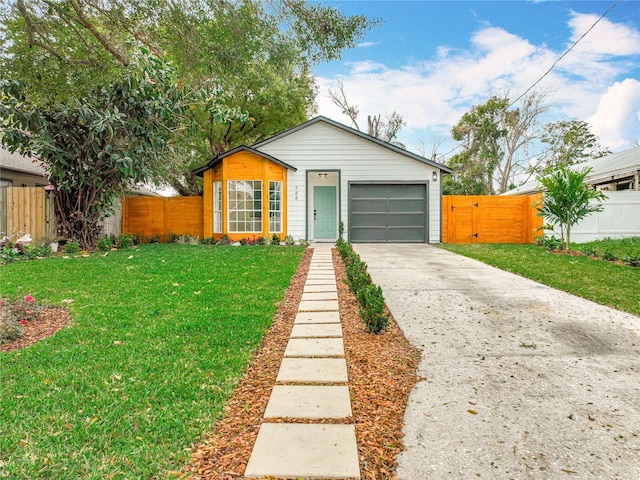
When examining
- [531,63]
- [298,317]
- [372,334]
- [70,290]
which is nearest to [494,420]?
[372,334]

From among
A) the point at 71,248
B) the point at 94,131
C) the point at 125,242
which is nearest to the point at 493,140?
the point at 125,242

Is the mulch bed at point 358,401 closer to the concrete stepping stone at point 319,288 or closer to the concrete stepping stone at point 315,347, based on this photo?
the concrete stepping stone at point 315,347

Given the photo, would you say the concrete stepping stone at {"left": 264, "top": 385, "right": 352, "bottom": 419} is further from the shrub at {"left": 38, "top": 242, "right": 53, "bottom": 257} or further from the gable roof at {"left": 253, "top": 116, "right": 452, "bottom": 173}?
the gable roof at {"left": 253, "top": 116, "right": 452, "bottom": 173}

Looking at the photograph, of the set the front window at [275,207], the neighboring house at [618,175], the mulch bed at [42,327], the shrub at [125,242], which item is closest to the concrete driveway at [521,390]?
the mulch bed at [42,327]

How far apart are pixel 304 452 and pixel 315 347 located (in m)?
1.31

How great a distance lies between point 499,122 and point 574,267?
19.3 m

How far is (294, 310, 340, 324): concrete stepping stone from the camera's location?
3.66 m

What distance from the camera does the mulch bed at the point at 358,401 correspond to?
1.59 meters

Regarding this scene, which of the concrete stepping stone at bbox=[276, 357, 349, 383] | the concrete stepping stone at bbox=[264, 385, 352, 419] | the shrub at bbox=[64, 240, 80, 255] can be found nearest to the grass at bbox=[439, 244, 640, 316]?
the concrete stepping stone at bbox=[276, 357, 349, 383]

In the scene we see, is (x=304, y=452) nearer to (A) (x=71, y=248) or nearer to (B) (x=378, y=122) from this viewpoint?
(A) (x=71, y=248)

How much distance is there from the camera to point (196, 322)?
11.4ft

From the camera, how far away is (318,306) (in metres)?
4.24

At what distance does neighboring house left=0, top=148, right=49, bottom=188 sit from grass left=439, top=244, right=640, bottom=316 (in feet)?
43.6

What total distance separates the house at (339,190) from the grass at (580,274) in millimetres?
3416
